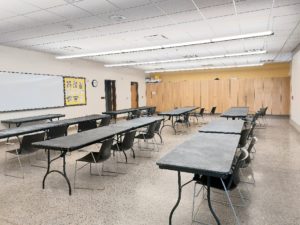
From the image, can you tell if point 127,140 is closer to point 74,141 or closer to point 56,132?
point 74,141

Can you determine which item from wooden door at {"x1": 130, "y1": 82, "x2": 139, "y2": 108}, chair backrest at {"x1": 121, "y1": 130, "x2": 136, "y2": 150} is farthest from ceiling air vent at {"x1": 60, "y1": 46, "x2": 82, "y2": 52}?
wooden door at {"x1": 130, "y1": 82, "x2": 139, "y2": 108}

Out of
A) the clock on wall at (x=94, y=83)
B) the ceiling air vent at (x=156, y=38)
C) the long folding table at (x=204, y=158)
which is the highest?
the ceiling air vent at (x=156, y=38)

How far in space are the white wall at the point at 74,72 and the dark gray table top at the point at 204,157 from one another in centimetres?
606

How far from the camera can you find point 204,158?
8.04 ft

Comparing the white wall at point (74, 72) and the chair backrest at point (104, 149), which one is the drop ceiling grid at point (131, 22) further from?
the chair backrest at point (104, 149)

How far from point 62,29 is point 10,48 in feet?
9.32

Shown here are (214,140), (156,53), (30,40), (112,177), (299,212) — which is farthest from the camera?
(156,53)

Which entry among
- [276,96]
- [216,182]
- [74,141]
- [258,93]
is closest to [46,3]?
[74,141]

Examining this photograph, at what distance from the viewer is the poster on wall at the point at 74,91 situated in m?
8.93

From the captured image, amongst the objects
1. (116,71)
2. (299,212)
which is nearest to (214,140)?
(299,212)

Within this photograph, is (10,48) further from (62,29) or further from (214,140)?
(214,140)

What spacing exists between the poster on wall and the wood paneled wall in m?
6.12

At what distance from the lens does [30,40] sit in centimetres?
612

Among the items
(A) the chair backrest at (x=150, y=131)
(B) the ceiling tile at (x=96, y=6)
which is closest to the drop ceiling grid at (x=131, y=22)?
(B) the ceiling tile at (x=96, y=6)
